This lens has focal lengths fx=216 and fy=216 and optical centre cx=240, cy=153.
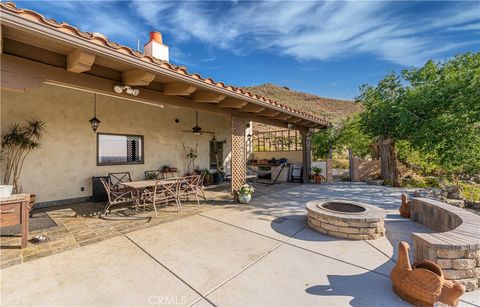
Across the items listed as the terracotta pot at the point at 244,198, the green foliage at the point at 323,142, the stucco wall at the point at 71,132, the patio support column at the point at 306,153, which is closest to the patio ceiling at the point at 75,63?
the terracotta pot at the point at 244,198

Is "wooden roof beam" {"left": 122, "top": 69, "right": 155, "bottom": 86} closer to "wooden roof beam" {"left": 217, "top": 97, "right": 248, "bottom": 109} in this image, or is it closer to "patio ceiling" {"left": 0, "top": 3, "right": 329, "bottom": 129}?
"patio ceiling" {"left": 0, "top": 3, "right": 329, "bottom": 129}

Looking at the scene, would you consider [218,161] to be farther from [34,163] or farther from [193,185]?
[34,163]

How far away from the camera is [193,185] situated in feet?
19.1

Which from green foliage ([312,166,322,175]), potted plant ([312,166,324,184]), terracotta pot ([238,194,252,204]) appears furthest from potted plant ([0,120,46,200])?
green foliage ([312,166,322,175])

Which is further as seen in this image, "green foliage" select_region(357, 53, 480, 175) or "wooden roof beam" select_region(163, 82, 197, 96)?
"green foliage" select_region(357, 53, 480, 175)

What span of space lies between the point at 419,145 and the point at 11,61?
1034cm

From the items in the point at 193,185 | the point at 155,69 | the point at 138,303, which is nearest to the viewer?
the point at 138,303

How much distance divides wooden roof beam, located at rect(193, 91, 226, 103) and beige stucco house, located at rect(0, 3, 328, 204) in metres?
0.02

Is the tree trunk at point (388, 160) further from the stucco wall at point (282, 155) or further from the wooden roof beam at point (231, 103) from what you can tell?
the wooden roof beam at point (231, 103)

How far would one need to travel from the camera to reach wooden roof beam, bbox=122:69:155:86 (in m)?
3.65

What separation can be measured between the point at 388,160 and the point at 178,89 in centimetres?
939

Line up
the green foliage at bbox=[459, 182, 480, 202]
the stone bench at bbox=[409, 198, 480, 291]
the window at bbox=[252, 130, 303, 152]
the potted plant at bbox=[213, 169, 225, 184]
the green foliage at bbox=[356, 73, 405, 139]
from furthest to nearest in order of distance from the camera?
the window at bbox=[252, 130, 303, 152]
the potted plant at bbox=[213, 169, 225, 184]
the green foliage at bbox=[356, 73, 405, 139]
the green foliage at bbox=[459, 182, 480, 202]
the stone bench at bbox=[409, 198, 480, 291]

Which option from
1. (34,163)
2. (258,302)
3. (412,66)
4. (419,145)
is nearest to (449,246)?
(258,302)

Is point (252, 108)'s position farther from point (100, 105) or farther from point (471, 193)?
point (471, 193)
